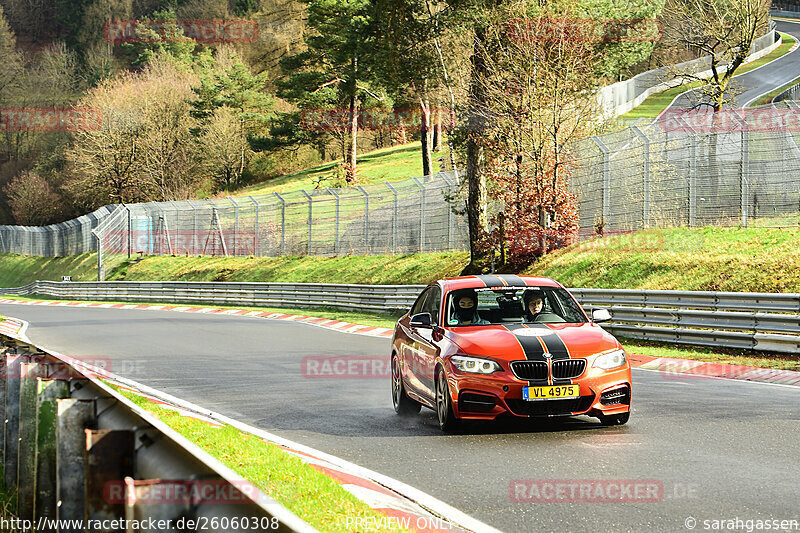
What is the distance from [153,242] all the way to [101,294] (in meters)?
11.1

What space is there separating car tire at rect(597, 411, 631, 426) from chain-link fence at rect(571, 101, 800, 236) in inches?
583

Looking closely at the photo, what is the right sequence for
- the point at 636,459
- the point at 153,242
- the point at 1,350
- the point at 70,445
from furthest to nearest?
the point at 153,242 → the point at 1,350 → the point at 636,459 → the point at 70,445

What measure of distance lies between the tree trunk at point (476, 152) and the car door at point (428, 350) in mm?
18974

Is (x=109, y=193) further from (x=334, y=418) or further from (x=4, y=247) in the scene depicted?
(x=334, y=418)

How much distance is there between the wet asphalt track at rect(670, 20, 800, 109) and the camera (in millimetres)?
57875

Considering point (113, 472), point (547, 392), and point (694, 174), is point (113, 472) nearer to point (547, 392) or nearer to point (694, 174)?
point (547, 392)

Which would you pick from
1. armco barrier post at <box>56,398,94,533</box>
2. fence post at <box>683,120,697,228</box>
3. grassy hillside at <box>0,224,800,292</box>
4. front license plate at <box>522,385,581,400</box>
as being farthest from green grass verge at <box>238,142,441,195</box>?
armco barrier post at <box>56,398,94,533</box>

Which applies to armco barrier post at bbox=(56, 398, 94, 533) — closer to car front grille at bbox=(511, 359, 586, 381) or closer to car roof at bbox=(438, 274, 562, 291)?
car front grille at bbox=(511, 359, 586, 381)

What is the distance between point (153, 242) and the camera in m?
58.2

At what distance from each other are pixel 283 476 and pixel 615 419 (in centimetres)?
387

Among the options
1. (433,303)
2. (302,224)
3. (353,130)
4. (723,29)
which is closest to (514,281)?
(433,303)

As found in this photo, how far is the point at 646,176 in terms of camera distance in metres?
26.2

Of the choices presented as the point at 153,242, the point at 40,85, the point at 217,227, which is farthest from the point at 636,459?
the point at 40,85

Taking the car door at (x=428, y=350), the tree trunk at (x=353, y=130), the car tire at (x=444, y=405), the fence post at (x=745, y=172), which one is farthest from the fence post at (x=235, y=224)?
the car tire at (x=444, y=405)
